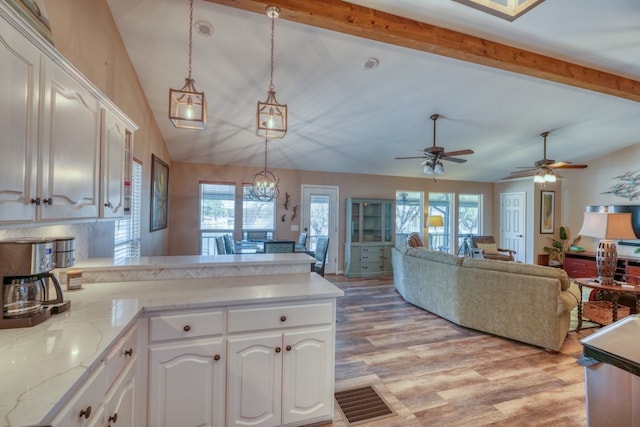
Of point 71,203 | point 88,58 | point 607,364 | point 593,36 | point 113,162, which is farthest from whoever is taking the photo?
point 593,36

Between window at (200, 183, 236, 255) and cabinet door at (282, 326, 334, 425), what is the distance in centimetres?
434

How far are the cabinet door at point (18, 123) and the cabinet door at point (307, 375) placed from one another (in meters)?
1.45

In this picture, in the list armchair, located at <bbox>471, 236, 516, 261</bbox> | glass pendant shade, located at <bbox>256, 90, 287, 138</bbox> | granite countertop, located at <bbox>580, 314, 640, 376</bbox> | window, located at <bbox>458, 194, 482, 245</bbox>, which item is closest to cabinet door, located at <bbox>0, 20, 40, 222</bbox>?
glass pendant shade, located at <bbox>256, 90, 287, 138</bbox>

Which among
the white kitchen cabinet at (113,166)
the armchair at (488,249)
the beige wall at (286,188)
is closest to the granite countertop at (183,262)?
the white kitchen cabinet at (113,166)

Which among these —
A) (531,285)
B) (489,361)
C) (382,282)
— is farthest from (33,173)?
→ (382,282)

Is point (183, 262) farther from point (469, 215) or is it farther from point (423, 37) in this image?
point (469, 215)

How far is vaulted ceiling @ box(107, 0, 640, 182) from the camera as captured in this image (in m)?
2.56

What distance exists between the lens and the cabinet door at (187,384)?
1611mm

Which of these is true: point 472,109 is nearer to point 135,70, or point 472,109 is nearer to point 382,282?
point 382,282

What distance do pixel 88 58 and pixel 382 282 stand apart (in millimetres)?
5537

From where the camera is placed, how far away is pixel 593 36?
9.52ft

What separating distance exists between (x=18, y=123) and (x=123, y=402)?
4.23ft

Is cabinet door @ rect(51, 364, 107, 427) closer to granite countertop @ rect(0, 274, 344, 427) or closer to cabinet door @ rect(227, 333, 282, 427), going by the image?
granite countertop @ rect(0, 274, 344, 427)

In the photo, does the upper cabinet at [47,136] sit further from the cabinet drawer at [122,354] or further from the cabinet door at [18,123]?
the cabinet drawer at [122,354]
